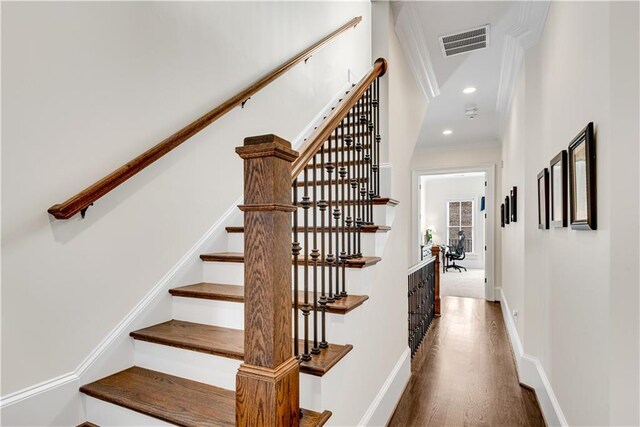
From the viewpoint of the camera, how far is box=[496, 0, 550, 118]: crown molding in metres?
2.39

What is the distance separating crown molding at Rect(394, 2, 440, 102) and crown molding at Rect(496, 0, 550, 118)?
0.65 metres

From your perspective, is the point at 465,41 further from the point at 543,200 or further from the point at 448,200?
the point at 448,200

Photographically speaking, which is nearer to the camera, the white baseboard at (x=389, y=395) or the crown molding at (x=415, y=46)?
the white baseboard at (x=389, y=395)

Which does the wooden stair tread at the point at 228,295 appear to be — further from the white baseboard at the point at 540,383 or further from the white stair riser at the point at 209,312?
the white baseboard at the point at 540,383

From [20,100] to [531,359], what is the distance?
3.49 metres

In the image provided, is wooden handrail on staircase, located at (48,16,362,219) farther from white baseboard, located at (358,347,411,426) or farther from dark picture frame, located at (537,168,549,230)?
dark picture frame, located at (537,168,549,230)

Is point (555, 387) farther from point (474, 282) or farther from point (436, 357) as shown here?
point (474, 282)

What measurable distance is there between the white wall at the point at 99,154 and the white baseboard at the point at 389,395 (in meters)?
1.44

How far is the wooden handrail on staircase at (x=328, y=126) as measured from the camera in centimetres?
131

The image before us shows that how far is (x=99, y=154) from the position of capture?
1.70 meters

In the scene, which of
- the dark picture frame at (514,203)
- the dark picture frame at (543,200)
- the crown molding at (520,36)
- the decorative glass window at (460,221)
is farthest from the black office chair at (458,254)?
the dark picture frame at (543,200)

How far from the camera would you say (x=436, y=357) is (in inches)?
129

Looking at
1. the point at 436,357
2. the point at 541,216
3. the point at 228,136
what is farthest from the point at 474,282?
the point at 228,136

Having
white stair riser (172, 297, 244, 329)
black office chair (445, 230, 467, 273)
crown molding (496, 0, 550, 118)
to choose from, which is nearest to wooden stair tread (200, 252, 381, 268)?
white stair riser (172, 297, 244, 329)
